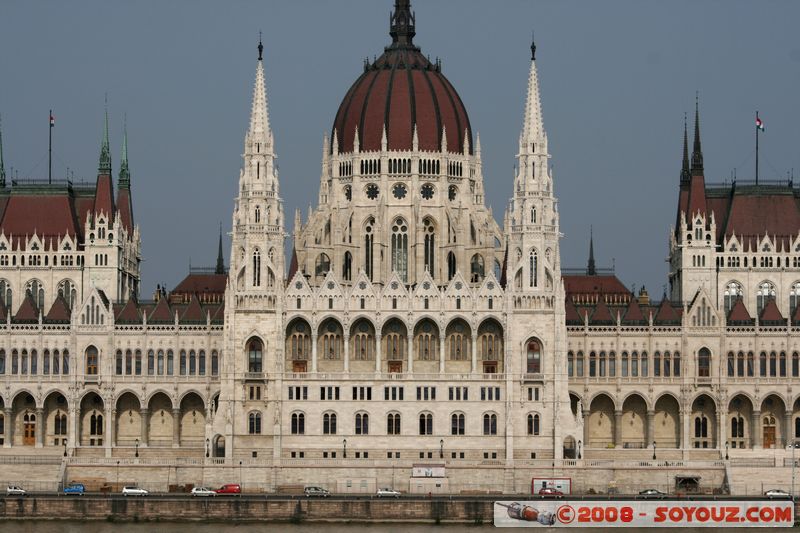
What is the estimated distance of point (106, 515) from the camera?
14638 cm

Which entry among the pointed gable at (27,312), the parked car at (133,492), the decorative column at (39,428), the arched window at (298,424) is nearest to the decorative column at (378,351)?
the arched window at (298,424)

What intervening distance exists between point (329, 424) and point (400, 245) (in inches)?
764

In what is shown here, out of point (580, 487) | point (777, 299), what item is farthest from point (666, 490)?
point (777, 299)

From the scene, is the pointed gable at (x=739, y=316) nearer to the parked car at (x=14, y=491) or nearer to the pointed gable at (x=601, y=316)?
the pointed gable at (x=601, y=316)

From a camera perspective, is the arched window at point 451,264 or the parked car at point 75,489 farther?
the arched window at point 451,264

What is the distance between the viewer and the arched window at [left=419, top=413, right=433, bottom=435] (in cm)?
16400

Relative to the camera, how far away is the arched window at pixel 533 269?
16550 centimetres

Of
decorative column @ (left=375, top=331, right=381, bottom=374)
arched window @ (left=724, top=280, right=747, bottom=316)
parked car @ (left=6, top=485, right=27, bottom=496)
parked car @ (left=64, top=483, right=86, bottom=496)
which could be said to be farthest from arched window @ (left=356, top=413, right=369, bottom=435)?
arched window @ (left=724, top=280, right=747, bottom=316)

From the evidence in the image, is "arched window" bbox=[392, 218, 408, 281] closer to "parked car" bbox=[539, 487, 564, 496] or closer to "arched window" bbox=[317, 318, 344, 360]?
"arched window" bbox=[317, 318, 344, 360]

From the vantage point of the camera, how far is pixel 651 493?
153375 mm

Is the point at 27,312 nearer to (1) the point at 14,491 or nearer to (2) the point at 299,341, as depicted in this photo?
(2) the point at 299,341

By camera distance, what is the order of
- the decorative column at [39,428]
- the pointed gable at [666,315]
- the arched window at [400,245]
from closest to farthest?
the decorative column at [39,428]
the pointed gable at [666,315]
the arched window at [400,245]

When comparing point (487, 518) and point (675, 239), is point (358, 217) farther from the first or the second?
point (487, 518)

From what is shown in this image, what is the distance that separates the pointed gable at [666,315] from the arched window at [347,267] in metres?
23.0
